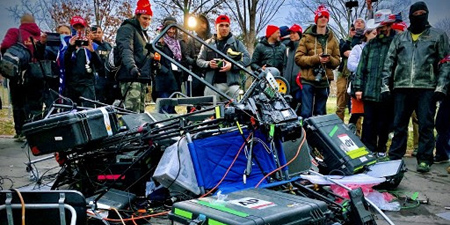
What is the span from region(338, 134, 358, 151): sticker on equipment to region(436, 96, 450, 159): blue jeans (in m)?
2.10

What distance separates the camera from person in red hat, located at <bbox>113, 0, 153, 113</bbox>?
5660 mm

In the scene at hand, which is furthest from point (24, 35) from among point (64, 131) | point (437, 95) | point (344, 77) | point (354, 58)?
point (437, 95)

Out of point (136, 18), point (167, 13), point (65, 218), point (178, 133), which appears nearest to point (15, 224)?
point (65, 218)

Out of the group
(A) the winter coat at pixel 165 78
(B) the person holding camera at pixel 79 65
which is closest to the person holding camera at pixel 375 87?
(A) the winter coat at pixel 165 78

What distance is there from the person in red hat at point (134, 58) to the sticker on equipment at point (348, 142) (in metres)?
2.84

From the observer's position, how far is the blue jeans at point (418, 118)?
17.4 ft

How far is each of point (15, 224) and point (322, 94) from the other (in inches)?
197

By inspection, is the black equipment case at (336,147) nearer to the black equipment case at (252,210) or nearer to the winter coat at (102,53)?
the black equipment case at (252,210)

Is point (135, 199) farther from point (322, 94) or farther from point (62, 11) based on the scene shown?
point (62, 11)

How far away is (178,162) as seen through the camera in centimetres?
312

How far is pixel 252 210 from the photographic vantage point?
2.26 metres

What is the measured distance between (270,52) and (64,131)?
5.06 m

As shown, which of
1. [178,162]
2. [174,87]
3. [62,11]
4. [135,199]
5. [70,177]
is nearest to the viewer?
[178,162]

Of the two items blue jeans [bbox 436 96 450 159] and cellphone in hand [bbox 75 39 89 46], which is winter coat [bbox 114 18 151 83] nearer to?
cellphone in hand [bbox 75 39 89 46]
